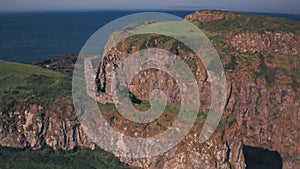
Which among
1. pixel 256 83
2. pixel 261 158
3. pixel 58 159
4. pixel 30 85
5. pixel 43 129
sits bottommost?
pixel 58 159

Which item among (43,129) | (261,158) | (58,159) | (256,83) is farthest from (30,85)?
(261,158)

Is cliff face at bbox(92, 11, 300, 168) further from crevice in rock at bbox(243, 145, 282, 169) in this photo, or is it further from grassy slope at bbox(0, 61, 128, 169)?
grassy slope at bbox(0, 61, 128, 169)

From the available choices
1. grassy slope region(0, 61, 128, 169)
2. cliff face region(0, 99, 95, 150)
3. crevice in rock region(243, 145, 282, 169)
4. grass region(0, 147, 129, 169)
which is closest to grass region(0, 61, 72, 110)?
grassy slope region(0, 61, 128, 169)

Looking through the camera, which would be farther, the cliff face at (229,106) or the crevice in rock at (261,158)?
the crevice in rock at (261,158)

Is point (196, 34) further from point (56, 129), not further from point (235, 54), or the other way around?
point (56, 129)

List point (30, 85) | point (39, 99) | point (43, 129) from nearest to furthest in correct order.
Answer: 1. point (43, 129)
2. point (39, 99)
3. point (30, 85)

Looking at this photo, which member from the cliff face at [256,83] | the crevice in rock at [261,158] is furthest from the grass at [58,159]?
the crevice in rock at [261,158]

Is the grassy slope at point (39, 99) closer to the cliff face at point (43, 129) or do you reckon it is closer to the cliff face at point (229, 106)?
the cliff face at point (43, 129)

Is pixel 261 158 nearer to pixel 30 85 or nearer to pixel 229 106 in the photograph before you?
pixel 229 106
